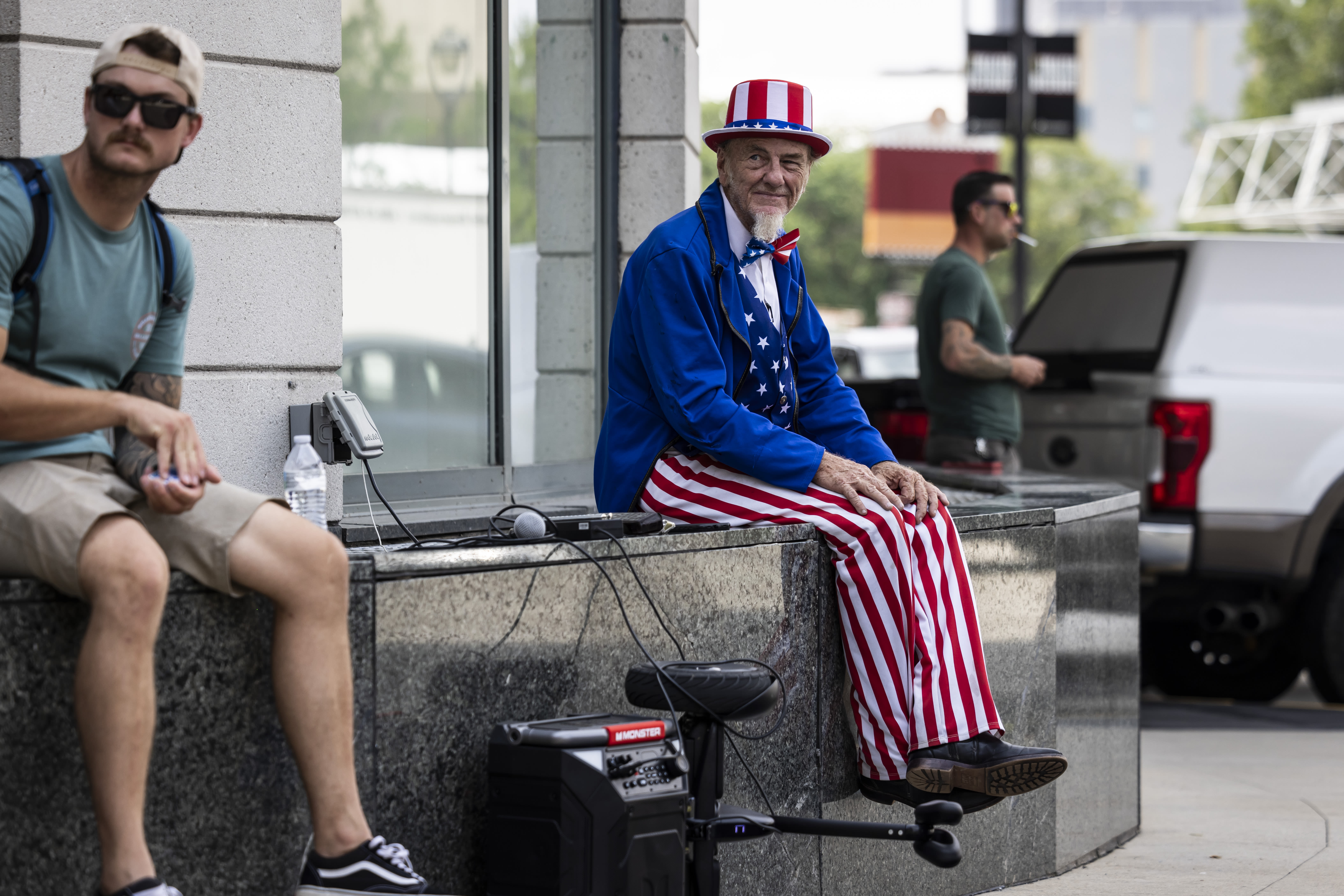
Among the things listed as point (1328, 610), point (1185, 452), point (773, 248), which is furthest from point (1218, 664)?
point (773, 248)

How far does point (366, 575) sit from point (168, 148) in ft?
2.98

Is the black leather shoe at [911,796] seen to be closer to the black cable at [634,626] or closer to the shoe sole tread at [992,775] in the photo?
the shoe sole tread at [992,775]

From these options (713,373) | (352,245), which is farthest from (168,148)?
(352,245)

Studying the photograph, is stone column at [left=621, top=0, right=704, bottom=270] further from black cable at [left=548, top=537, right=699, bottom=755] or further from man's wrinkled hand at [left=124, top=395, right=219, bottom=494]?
man's wrinkled hand at [left=124, top=395, right=219, bottom=494]

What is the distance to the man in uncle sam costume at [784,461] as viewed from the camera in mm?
4352

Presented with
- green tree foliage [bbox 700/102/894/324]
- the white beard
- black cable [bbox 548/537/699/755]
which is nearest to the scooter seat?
black cable [bbox 548/537/699/755]

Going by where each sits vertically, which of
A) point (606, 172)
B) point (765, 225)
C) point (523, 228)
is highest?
point (606, 172)

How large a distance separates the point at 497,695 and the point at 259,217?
2.04 m

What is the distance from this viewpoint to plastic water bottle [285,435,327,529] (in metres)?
4.39

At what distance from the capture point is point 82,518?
3084mm

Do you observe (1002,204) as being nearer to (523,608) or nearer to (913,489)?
(913,489)

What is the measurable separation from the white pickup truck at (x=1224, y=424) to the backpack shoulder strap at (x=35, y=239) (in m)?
6.04

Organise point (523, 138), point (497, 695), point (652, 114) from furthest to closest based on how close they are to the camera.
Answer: point (652, 114) < point (523, 138) < point (497, 695)

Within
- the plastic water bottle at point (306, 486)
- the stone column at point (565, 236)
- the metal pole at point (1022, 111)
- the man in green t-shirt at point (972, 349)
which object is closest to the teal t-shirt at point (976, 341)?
the man in green t-shirt at point (972, 349)
